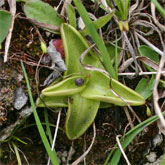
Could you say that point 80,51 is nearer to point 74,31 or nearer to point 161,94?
point 74,31

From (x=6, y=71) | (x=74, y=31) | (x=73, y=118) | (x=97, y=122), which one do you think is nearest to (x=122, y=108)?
(x=97, y=122)

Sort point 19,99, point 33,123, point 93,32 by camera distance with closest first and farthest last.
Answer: point 93,32
point 19,99
point 33,123

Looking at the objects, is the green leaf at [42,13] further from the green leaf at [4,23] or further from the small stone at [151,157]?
the small stone at [151,157]

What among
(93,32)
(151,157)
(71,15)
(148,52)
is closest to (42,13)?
(71,15)

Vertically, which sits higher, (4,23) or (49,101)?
(4,23)

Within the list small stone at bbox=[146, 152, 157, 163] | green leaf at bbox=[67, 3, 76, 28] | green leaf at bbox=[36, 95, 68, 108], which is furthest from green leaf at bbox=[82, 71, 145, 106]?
small stone at bbox=[146, 152, 157, 163]

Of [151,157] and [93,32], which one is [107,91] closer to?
[93,32]
